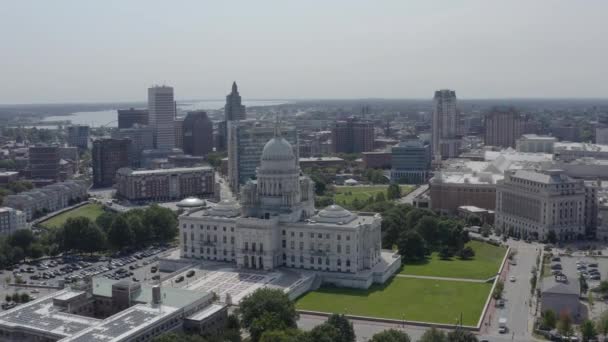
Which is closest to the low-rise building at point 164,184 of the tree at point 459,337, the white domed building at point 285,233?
the white domed building at point 285,233

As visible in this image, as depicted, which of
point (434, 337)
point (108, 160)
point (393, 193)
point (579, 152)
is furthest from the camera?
point (108, 160)

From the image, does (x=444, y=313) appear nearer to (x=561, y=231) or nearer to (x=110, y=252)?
(x=561, y=231)

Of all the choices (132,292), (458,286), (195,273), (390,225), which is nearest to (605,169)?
(390,225)

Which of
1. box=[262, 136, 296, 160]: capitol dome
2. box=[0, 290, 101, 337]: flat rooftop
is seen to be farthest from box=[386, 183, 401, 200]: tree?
box=[0, 290, 101, 337]: flat rooftop

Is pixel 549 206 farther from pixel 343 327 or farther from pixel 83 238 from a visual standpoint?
pixel 83 238

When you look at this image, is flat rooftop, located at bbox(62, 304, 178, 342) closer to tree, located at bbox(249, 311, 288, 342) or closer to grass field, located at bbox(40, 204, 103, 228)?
tree, located at bbox(249, 311, 288, 342)

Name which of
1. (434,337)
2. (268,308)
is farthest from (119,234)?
(434,337)
